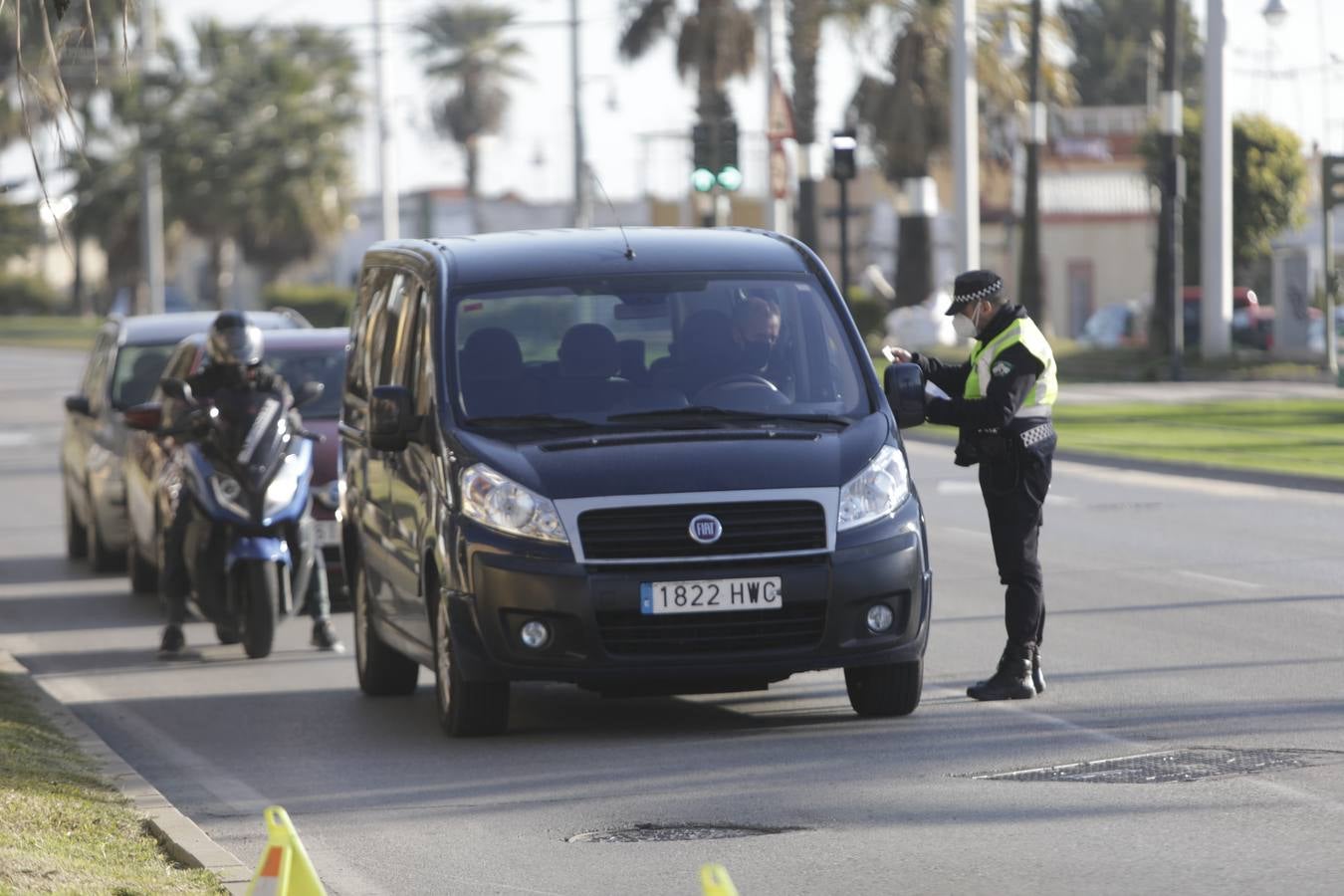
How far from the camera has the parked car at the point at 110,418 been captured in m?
17.4

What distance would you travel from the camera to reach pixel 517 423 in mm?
9891

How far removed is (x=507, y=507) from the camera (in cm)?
934

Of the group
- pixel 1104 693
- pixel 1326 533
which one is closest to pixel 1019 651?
pixel 1104 693

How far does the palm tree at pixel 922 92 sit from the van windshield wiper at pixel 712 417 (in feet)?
133

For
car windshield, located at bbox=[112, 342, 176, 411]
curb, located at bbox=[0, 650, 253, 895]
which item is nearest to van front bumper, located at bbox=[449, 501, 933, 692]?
curb, located at bbox=[0, 650, 253, 895]

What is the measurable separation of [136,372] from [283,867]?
12807 millimetres

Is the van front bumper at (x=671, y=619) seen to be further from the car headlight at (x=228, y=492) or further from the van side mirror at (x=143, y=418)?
the van side mirror at (x=143, y=418)

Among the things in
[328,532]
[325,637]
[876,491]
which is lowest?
[325,637]

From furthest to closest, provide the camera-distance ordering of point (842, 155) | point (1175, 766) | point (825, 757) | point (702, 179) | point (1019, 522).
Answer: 1. point (842, 155)
2. point (702, 179)
3. point (1019, 522)
4. point (825, 757)
5. point (1175, 766)

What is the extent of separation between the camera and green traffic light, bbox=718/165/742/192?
101ft

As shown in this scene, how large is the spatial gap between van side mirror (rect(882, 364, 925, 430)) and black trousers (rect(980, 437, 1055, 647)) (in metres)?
0.34

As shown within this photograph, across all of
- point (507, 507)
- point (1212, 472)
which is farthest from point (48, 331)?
point (507, 507)

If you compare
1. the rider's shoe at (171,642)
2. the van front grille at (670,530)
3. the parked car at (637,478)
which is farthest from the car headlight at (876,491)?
the rider's shoe at (171,642)

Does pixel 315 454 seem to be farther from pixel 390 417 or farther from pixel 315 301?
pixel 315 301
